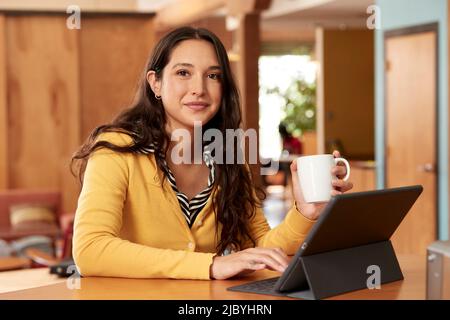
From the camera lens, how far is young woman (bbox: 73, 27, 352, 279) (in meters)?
1.85

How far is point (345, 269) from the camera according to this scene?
65.0 inches

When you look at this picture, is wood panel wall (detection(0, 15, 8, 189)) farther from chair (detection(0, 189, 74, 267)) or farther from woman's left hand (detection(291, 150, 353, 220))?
woman's left hand (detection(291, 150, 353, 220))

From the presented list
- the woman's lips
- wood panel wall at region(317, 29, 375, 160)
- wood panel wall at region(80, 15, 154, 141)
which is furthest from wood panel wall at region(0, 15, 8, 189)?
the woman's lips

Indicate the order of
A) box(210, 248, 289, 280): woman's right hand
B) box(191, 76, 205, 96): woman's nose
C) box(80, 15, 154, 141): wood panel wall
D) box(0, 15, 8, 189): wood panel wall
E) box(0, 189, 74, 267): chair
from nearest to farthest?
1. box(210, 248, 289, 280): woman's right hand
2. box(191, 76, 205, 96): woman's nose
3. box(0, 189, 74, 267): chair
4. box(0, 15, 8, 189): wood panel wall
5. box(80, 15, 154, 141): wood panel wall

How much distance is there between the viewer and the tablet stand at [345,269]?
1.56 m

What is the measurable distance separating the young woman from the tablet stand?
0.16 metres

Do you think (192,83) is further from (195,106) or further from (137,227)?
(137,227)

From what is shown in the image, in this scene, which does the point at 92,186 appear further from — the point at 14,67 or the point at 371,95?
the point at 371,95

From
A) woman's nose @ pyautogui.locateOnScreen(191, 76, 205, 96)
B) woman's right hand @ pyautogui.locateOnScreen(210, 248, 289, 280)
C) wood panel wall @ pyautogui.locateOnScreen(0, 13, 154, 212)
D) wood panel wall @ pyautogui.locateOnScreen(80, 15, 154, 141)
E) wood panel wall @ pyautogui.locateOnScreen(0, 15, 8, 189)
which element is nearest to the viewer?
woman's right hand @ pyautogui.locateOnScreen(210, 248, 289, 280)

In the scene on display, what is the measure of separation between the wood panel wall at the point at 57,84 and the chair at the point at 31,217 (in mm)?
451

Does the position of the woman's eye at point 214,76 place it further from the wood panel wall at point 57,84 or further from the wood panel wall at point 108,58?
the wood panel wall at point 108,58

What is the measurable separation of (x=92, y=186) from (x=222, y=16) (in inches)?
459

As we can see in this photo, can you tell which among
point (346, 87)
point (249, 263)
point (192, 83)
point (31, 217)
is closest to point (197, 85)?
point (192, 83)
